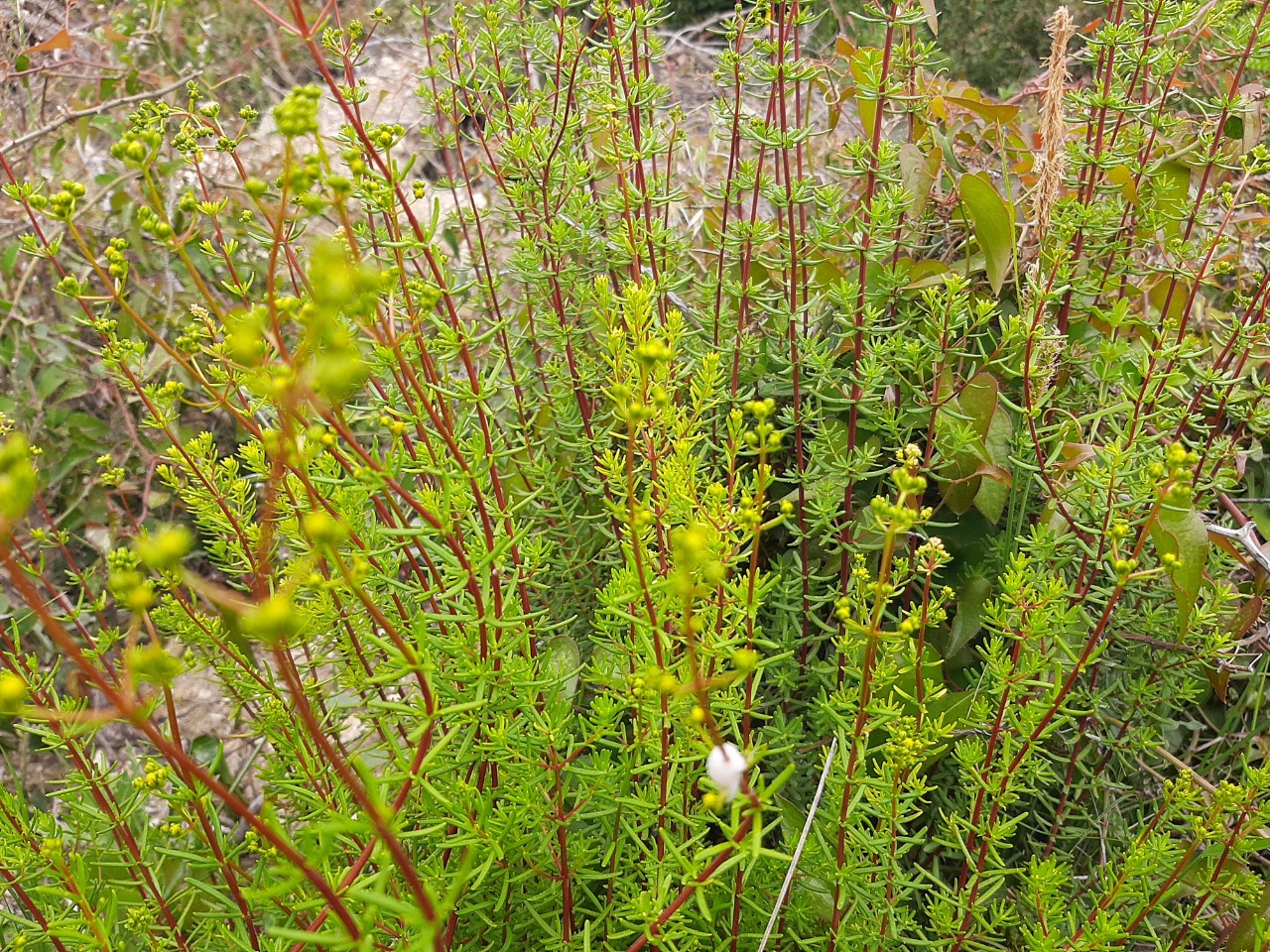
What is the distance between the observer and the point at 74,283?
3.90 feet

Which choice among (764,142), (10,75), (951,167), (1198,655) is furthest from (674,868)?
(10,75)

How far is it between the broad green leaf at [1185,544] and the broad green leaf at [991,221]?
542mm

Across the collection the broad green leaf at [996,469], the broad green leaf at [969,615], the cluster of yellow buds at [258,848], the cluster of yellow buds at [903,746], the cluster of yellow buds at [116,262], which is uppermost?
the cluster of yellow buds at [116,262]

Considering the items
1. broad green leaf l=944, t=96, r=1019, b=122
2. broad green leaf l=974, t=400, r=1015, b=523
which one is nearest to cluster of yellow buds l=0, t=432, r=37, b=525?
broad green leaf l=974, t=400, r=1015, b=523

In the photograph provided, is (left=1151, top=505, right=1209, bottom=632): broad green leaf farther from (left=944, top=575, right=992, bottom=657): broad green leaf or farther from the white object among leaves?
the white object among leaves

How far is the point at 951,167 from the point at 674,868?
5.64ft

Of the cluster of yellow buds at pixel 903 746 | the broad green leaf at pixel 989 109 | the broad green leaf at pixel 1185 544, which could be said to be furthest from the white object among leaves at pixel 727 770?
the broad green leaf at pixel 989 109

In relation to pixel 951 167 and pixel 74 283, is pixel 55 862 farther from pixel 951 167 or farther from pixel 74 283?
pixel 951 167

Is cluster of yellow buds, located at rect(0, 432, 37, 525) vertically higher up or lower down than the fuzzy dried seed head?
higher up

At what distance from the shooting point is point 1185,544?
1480 mm

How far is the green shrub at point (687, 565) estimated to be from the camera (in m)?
0.99

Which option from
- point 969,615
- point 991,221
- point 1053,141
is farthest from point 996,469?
point 1053,141

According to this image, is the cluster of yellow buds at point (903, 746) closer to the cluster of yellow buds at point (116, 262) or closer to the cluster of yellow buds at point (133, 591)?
the cluster of yellow buds at point (133, 591)

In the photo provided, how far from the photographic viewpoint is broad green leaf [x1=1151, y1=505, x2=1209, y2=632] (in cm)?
146
